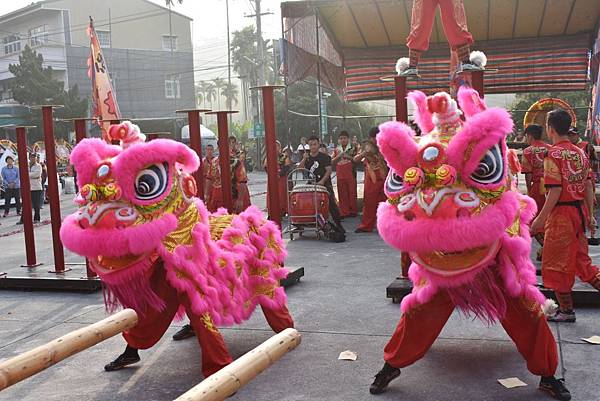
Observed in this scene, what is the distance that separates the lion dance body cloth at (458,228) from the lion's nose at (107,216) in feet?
5.04

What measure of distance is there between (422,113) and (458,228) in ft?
2.88

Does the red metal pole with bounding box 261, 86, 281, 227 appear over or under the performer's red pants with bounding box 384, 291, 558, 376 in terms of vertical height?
over

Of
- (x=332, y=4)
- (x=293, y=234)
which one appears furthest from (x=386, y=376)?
(x=332, y=4)

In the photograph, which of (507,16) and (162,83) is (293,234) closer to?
(507,16)

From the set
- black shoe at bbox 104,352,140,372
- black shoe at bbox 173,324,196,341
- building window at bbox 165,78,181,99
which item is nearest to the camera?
black shoe at bbox 104,352,140,372

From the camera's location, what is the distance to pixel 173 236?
4375 mm

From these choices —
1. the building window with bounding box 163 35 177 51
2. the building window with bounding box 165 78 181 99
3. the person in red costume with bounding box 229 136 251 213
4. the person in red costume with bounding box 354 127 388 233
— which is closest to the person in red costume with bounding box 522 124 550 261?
the person in red costume with bounding box 354 127 388 233

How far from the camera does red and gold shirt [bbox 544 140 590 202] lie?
4.97m

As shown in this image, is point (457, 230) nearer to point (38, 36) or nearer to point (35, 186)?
point (35, 186)

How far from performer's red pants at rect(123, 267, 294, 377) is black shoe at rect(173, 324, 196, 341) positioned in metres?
0.70

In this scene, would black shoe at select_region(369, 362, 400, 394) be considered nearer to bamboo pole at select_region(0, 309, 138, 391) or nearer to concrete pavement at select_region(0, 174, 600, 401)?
concrete pavement at select_region(0, 174, 600, 401)

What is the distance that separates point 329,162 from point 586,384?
22.9 ft

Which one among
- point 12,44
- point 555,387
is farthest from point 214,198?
point 12,44

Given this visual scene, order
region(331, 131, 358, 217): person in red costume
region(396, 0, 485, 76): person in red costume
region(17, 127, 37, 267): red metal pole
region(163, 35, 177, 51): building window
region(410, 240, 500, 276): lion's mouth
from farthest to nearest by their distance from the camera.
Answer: region(163, 35, 177, 51): building window
region(331, 131, 358, 217): person in red costume
region(17, 127, 37, 267): red metal pole
region(396, 0, 485, 76): person in red costume
region(410, 240, 500, 276): lion's mouth
